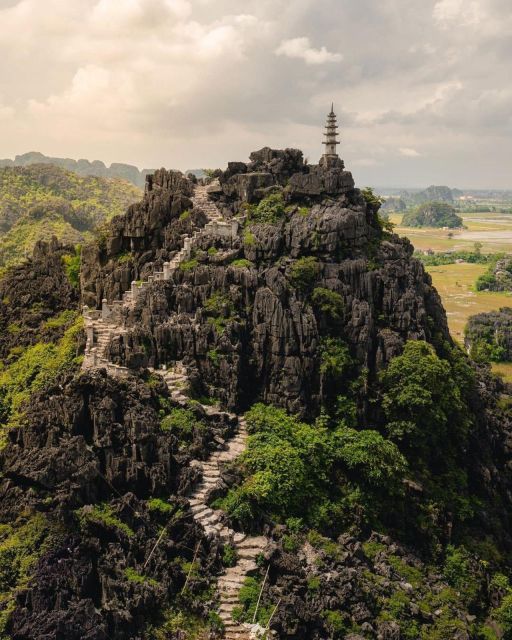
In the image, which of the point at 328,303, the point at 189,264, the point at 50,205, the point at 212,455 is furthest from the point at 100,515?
the point at 50,205

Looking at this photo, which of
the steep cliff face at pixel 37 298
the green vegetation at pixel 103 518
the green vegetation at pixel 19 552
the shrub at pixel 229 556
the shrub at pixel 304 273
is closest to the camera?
the green vegetation at pixel 19 552

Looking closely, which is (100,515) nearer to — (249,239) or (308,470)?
(308,470)

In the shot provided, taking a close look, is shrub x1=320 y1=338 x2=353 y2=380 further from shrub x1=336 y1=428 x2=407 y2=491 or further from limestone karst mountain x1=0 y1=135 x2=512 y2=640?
shrub x1=336 y1=428 x2=407 y2=491

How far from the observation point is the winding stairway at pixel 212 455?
2527 cm

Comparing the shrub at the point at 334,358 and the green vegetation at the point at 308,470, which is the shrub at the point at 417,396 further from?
the shrub at the point at 334,358

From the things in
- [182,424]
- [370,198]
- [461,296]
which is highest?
[370,198]

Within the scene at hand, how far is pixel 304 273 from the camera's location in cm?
3806

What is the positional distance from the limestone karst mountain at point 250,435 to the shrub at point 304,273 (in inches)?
3.7

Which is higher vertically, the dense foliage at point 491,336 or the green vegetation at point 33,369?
the green vegetation at point 33,369

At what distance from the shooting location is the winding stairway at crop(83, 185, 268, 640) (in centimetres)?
2527

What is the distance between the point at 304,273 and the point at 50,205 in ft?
261

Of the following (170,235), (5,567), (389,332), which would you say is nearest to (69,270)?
(170,235)

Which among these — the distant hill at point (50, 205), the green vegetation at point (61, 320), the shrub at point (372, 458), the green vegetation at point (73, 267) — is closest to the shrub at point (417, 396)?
the shrub at point (372, 458)

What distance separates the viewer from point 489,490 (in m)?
38.9
